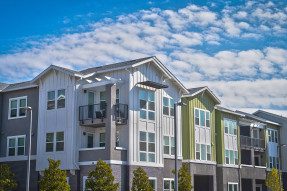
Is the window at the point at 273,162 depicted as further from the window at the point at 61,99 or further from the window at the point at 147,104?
the window at the point at 61,99

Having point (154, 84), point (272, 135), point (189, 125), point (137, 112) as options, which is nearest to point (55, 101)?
point (137, 112)

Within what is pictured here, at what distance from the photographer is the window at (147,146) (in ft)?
127

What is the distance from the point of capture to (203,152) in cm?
4712

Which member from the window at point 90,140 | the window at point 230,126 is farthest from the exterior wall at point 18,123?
the window at point 230,126

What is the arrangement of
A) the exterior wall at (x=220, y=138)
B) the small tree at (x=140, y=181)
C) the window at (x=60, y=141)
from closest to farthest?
the small tree at (x=140, y=181) < the window at (x=60, y=141) < the exterior wall at (x=220, y=138)

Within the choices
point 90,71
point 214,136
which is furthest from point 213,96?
point 90,71

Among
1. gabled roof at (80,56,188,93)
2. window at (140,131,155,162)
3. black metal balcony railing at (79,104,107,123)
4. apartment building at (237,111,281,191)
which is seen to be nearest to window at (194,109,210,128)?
gabled roof at (80,56,188,93)

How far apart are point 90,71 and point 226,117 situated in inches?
683

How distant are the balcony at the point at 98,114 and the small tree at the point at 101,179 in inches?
181

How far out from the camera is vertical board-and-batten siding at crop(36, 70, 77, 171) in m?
37.8

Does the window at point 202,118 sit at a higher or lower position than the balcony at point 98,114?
higher

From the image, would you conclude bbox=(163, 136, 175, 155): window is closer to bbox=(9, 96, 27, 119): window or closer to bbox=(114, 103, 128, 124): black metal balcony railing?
bbox=(114, 103, 128, 124): black metal balcony railing

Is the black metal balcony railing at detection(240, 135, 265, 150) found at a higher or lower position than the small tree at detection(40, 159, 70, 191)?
higher

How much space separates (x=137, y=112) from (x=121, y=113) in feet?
5.12
